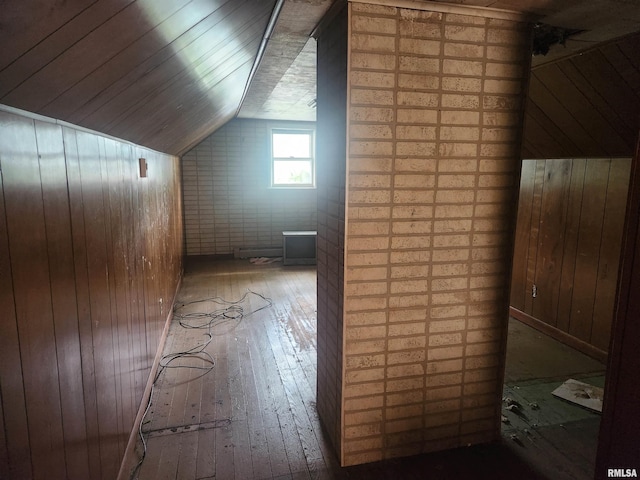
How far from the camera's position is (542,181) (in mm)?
3877

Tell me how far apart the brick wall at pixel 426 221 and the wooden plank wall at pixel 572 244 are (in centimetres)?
170

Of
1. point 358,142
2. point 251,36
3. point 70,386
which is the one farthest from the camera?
point 251,36

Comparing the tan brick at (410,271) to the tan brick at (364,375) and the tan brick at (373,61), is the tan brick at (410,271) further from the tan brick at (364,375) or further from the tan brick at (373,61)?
the tan brick at (373,61)

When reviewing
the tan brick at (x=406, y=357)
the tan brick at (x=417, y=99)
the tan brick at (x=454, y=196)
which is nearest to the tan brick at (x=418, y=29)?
the tan brick at (x=417, y=99)

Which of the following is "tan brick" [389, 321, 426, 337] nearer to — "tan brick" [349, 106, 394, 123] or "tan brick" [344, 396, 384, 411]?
"tan brick" [344, 396, 384, 411]

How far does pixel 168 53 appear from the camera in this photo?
1561 mm

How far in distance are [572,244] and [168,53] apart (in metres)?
3.65

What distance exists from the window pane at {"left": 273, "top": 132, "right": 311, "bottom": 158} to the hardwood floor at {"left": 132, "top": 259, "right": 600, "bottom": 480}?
391 centimetres

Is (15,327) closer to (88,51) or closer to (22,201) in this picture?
(22,201)

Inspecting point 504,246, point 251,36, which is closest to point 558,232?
point 504,246

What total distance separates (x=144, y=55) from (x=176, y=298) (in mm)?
3951

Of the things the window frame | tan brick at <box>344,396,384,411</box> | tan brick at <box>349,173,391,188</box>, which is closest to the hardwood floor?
tan brick at <box>344,396,384,411</box>

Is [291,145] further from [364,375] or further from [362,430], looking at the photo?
[362,430]

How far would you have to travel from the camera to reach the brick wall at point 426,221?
6.06 ft
